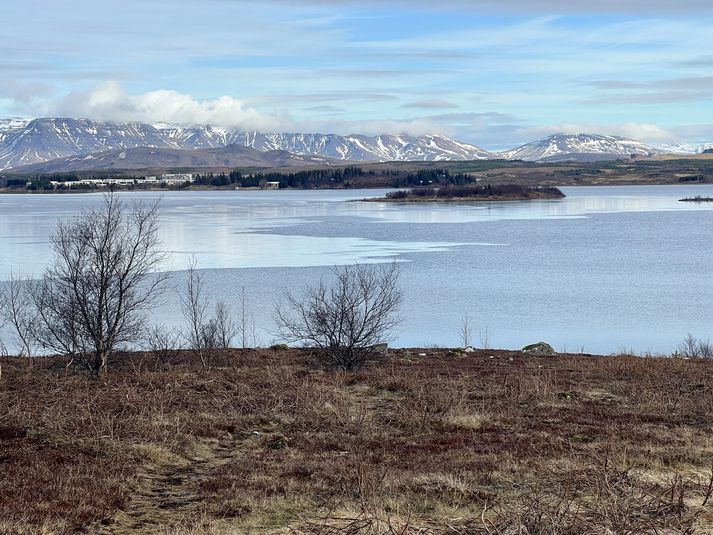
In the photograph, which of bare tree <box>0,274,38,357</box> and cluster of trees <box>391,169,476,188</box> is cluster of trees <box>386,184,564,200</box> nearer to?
cluster of trees <box>391,169,476,188</box>

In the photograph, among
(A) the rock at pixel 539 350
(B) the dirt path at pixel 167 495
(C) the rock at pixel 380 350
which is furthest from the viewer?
(A) the rock at pixel 539 350

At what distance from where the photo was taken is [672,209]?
319ft

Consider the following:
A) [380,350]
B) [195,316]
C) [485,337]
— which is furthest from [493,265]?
[380,350]

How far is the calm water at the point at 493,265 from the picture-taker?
98.4 feet

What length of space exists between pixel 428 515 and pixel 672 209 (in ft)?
316

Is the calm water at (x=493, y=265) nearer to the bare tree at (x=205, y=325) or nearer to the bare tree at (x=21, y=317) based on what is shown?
the bare tree at (x=205, y=325)

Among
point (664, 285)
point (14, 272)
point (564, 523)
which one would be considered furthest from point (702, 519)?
point (14, 272)

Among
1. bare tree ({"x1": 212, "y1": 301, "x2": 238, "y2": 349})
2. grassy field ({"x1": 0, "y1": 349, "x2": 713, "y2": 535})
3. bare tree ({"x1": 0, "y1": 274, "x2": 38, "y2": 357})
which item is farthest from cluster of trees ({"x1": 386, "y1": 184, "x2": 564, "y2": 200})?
grassy field ({"x1": 0, "y1": 349, "x2": 713, "y2": 535})

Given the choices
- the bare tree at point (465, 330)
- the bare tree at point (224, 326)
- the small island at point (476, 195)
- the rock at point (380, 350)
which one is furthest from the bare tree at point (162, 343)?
the small island at point (476, 195)

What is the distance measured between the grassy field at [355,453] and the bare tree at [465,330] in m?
9.70

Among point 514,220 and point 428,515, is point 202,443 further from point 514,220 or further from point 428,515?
point 514,220

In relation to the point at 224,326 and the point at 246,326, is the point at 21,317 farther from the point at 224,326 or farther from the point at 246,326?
the point at 246,326

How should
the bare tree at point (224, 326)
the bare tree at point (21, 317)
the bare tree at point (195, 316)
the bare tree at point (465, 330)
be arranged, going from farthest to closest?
the bare tree at point (465, 330) < the bare tree at point (21, 317) < the bare tree at point (224, 326) < the bare tree at point (195, 316)

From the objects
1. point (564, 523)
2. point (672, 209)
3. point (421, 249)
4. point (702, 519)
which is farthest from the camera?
point (672, 209)
